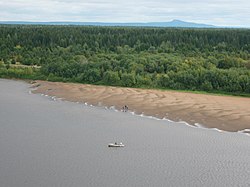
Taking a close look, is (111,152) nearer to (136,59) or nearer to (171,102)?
(171,102)

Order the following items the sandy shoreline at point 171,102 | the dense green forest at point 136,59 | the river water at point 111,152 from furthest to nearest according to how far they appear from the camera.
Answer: the dense green forest at point 136,59, the sandy shoreline at point 171,102, the river water at point 111,152

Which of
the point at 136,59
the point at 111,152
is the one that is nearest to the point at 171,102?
the point at 111,152

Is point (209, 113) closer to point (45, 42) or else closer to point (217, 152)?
point (217, 152)

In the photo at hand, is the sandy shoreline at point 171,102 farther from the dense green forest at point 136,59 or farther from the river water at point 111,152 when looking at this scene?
the dense green forest at point 136,59

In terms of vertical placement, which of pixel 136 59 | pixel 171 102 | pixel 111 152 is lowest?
pixel 171 102

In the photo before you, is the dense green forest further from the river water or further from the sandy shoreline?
the river water

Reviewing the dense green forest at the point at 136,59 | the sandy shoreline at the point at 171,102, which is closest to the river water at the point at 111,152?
the sandy shoreline at the point at 171,102
